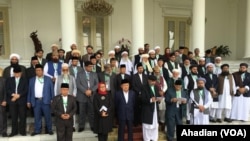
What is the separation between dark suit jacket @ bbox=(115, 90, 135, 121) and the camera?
6473 mm

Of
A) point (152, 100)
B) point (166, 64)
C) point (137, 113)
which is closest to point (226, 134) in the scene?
point (152, 100)

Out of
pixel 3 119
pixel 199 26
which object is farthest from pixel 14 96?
pixel 199 26

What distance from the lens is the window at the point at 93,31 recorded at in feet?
42.0

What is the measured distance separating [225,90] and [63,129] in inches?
200

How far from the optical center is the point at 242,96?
8.61 meters

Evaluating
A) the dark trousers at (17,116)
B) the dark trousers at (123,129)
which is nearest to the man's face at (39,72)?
the dark trousers at (17,116)

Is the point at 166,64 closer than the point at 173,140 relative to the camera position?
No

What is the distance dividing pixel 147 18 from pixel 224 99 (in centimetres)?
670

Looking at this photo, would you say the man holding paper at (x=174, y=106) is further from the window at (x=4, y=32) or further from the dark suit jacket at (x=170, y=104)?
the window at (x=4, y=32)

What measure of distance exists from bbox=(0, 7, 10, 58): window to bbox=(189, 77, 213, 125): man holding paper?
8263mm

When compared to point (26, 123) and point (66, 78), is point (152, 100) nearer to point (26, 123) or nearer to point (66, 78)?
point (66, 78)

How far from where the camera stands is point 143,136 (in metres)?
6.88

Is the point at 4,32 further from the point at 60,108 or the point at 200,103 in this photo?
the point at 200,103

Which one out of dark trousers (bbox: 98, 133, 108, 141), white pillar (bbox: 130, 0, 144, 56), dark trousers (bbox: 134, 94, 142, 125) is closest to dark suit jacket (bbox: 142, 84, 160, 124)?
dark trousers (bbox: 134, 94, 142, 125)
